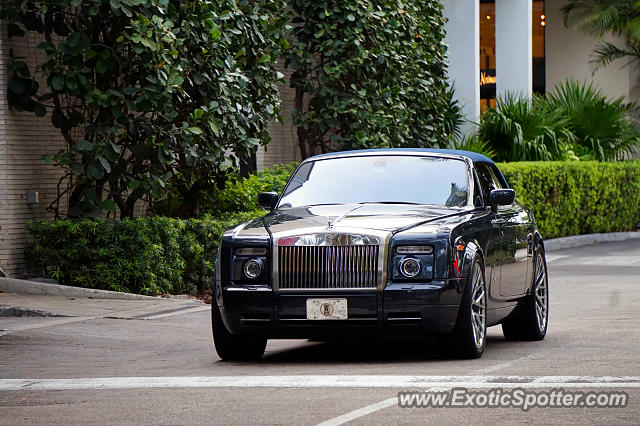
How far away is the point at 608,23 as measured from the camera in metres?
39.9

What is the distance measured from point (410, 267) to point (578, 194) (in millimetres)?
19242

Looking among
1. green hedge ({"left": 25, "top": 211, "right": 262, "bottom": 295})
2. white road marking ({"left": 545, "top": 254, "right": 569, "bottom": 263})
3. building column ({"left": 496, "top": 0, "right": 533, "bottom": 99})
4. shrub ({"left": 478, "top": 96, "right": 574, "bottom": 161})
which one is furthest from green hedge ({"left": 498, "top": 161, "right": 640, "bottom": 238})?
green hedge ({"left": 25, "top": 211, "right": 262, "bottom": 295})

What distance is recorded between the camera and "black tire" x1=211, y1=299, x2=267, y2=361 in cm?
980

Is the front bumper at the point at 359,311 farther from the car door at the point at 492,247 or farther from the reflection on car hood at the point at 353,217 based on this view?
the car door at the point at 492,247

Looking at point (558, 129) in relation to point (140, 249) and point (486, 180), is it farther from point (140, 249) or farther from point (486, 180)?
point (486, 180)

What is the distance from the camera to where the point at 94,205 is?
15.3 metres

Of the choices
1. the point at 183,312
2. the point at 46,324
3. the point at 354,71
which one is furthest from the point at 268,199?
the point at 354,71

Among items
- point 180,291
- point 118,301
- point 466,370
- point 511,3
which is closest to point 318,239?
point 466,370

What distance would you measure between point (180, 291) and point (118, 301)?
1456mm

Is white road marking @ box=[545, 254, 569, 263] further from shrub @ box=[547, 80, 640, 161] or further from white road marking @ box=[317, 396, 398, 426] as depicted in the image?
white road marking @ box=[317, 396, 398, 426]

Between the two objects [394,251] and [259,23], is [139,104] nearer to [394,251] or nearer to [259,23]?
[259,23]

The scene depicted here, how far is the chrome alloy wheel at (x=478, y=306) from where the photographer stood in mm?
9633

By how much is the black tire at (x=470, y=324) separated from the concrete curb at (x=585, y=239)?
54.4 feet

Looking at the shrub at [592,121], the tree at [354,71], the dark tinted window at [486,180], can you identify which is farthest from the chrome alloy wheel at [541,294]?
the shrub at [592,121]
